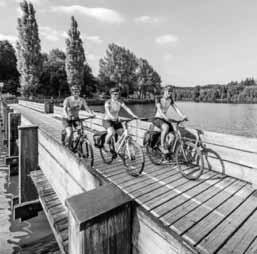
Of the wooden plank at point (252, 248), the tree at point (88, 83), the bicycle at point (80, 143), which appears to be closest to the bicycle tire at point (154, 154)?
the bicycle at point (80, 143)

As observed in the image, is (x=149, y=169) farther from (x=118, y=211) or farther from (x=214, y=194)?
(x=118, y=211)

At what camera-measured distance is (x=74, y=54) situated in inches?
1490

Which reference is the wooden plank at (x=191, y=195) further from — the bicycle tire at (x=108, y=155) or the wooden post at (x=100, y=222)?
the bicycle tire at (x=108, y=155)

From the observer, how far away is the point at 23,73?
31.4 metres

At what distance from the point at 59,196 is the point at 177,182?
2.75 m

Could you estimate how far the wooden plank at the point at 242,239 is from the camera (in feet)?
6.17

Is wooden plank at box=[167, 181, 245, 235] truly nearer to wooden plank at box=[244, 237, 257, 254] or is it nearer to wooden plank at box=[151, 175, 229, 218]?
wooden plank at box=[151, 175, 229, 218]

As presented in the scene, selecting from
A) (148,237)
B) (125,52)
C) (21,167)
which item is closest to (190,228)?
(148,237)

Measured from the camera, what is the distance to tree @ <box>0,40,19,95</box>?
42072 mm

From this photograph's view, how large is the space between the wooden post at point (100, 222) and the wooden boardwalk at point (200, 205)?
259mm

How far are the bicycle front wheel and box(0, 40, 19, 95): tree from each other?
1824 inches

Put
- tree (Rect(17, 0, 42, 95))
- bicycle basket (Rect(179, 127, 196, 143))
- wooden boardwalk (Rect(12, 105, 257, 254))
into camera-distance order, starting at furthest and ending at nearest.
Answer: tree (Rect(17, 0, 42, 95)) → bicycle basket (Rect(179, 127, 196, 143)) → wooden boardwalk (Rect(12, 105, 257, 254))

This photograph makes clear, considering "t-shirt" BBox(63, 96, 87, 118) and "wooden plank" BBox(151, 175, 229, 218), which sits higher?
"t-shirt" BBox(63, 96, 87, 118)

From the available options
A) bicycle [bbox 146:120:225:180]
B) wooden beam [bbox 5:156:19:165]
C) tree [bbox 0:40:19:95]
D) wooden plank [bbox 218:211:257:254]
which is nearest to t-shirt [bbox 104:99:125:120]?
bicycle [bbox 146:120:225:180]
